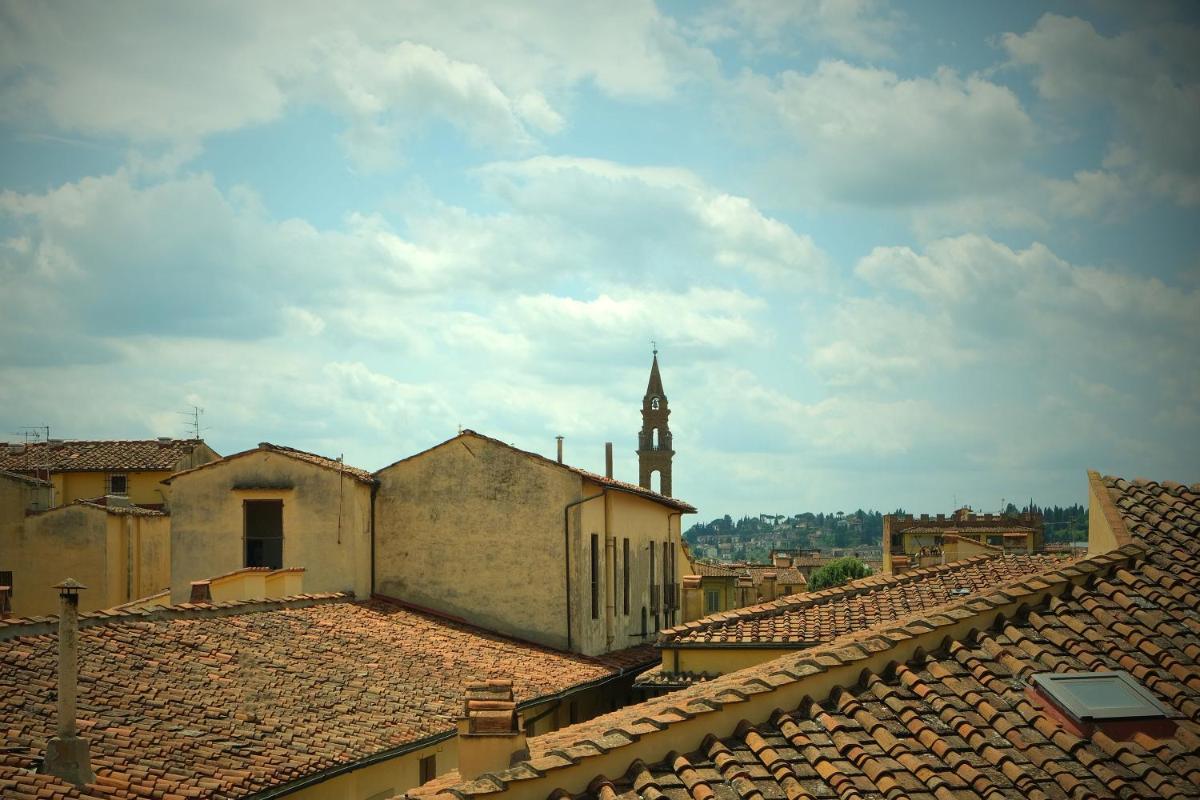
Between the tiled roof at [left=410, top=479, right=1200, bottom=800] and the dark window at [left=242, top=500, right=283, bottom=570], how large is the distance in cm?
1780

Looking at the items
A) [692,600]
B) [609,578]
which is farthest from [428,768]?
[609,578]

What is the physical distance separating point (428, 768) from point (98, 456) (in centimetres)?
4540

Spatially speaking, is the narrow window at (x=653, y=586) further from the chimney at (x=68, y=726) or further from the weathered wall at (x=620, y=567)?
the chimney at (x=68, y=726)

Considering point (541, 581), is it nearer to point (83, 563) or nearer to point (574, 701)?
point (574, 701)

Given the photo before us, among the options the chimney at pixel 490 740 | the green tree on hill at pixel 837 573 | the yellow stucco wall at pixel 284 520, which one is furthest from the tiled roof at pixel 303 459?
the green tree on hill at pixel 837 573

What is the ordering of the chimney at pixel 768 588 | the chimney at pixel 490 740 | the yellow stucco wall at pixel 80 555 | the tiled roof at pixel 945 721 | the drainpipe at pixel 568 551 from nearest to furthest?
the tiled roof at pixel 945 721, the chimney at pixel 490 740, the chimney at pixel 768 588, the drainpipe at pixel 568 551, the yellow stucco wall at pixel 80 555

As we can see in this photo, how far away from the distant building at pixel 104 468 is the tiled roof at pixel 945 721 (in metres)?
49.1

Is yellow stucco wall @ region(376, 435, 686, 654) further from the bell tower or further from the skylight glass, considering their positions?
the bell tower

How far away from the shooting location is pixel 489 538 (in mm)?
28719

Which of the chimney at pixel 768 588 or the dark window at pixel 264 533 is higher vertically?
the dark window at pixel 264 533


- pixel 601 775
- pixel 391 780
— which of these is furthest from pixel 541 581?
pixel 601 775

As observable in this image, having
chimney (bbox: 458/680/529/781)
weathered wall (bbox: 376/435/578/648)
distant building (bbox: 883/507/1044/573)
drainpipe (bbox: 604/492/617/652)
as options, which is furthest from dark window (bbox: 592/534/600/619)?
distant building (bbox: 883/507/1044/573)

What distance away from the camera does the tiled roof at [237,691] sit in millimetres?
13359

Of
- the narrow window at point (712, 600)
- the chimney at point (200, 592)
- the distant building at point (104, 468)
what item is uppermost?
the distant building at point (104, 468)
